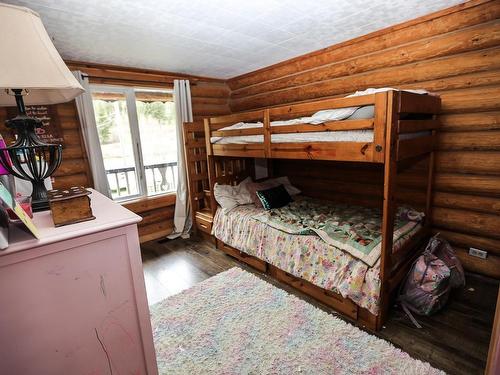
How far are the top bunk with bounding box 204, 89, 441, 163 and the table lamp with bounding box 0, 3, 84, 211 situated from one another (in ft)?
5.15

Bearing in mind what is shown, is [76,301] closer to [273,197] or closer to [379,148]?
[379,148]

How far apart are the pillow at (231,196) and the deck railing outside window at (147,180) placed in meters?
1.09

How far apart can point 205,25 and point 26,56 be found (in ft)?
5.70

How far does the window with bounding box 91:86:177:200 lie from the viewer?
134 inches

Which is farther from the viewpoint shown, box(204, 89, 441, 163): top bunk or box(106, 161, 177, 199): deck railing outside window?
box(106, 161, 177, 199): deck railing outside window

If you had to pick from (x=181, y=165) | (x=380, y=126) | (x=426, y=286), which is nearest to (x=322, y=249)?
(x=426, y=286)

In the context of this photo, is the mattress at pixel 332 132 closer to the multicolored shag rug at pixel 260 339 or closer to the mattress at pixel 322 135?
the mattress at pixel 322 135

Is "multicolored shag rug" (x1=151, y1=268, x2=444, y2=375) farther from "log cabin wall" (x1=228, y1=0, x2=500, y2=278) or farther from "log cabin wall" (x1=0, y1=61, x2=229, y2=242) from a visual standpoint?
"log cabin wall" (x1=0, y1=61, x2=229, y2=242)

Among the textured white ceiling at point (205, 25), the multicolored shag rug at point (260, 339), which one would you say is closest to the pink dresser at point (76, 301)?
the multicolored shag rug at point (260, 339)

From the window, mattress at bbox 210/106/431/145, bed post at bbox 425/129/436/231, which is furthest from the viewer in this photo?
the window

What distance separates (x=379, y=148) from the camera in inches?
65.2

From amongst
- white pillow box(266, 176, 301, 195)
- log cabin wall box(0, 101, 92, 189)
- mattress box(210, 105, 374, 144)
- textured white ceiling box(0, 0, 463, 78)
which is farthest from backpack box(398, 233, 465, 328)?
log cabin wall box(0, 101, 92, 189)

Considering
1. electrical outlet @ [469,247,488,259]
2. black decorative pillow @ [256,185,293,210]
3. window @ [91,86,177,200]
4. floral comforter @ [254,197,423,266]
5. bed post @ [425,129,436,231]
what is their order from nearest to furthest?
floral comforter @ [254,197,423,266] < electrical outlet @ [469,247,488,259] < bed post @ [425,129,436,231] < black decorative pillow @ [256,185,293,210] < window @ [91,86,177,200]

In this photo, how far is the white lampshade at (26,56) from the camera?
810 millimetres
